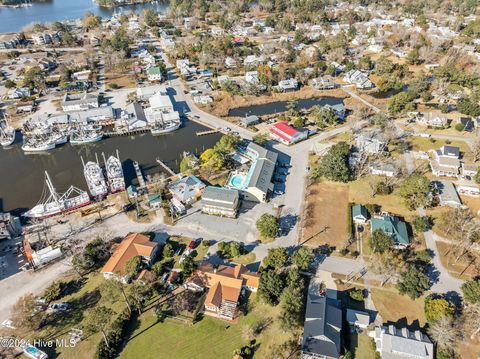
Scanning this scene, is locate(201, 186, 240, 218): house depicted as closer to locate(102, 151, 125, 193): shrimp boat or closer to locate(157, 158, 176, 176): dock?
locate(157, 158, 176, 176): dock

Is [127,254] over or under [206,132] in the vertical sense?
under

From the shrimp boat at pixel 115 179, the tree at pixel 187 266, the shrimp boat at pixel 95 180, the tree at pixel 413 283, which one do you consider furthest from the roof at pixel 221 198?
the tree at pixel 413 283

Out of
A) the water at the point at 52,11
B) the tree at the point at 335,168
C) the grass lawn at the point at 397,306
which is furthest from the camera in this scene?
the water at the point at 52,11

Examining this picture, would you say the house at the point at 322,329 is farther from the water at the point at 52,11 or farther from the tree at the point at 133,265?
the water at the point at 52,11

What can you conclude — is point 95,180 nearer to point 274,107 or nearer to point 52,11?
point 274,107

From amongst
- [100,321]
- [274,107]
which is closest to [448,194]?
[274,107]

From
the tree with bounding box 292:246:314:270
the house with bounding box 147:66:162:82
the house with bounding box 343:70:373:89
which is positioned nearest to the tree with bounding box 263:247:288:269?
the tree with bounding box 292:246:314:270
